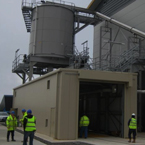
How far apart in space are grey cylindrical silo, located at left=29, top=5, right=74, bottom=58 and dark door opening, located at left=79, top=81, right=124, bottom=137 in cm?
718

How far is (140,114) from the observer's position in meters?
25.7

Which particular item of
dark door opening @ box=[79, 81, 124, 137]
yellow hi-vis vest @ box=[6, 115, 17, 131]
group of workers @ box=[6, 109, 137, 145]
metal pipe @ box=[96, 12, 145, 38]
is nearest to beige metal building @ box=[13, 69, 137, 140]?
dark door opening @ box=[79, 81, 124, 137]

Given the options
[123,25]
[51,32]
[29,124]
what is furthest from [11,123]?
[123,25]

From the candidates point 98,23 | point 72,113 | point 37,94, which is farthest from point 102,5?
point 72,113

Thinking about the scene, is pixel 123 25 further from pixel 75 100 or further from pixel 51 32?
pixel 75 100

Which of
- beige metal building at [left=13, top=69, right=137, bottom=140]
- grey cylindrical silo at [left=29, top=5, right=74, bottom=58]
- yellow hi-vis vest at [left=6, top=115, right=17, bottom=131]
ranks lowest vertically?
yellow hi-vis vest at [left=6, top=115, right=17, bottom=131]

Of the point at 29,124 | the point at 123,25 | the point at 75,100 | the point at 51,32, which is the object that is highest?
the point at 123,25

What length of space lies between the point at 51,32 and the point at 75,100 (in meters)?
15.4

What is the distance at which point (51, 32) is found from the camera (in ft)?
102

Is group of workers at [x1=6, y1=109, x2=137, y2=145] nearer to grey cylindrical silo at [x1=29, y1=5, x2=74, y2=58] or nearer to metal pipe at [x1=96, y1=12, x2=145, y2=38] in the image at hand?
metal pipe at [x1=96, y1=12, x2=145, y2=38]

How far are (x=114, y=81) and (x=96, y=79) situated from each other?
1359 millimetres

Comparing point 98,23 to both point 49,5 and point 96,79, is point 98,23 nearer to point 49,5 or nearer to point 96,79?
point 49,5

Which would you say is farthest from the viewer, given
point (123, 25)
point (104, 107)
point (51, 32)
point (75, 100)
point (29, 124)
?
point (51, 32)

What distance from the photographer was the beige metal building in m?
17.0
